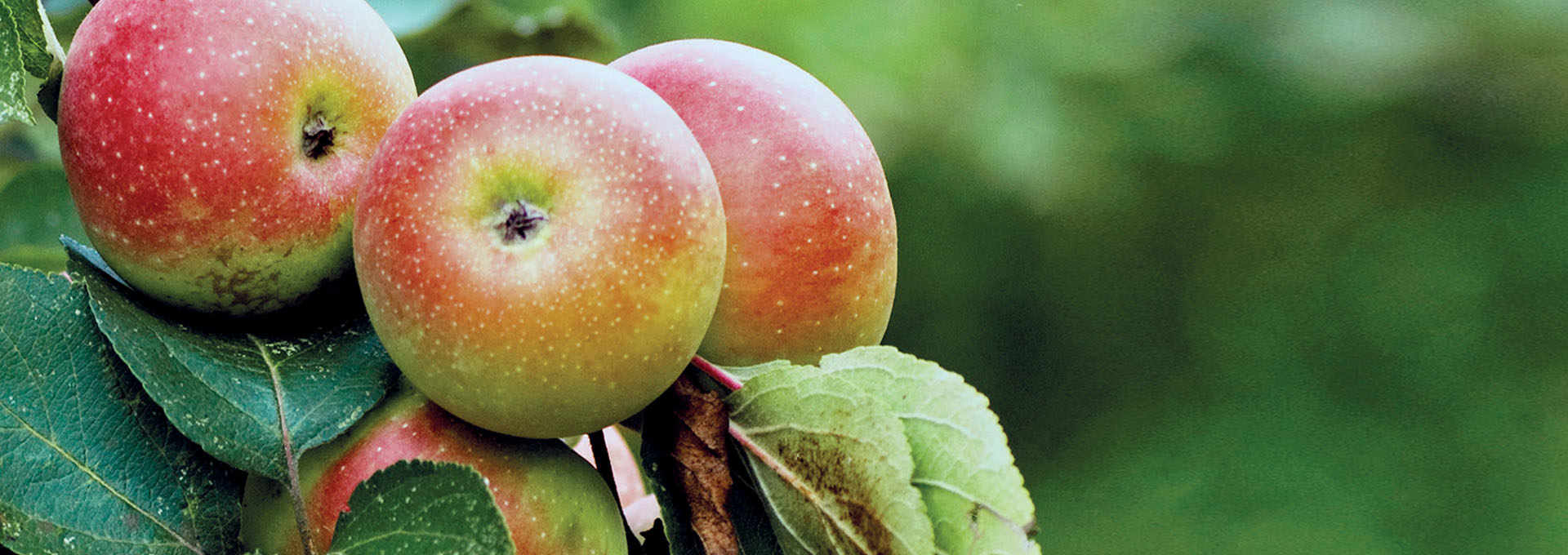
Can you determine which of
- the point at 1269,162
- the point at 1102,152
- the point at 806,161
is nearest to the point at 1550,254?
the point at 1269,162

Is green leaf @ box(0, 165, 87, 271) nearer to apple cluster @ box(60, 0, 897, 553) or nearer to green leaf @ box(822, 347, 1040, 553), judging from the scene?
apple cluster @ box(60, 0, 897, 553)

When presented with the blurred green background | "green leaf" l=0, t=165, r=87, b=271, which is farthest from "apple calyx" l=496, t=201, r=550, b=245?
the blurred green background

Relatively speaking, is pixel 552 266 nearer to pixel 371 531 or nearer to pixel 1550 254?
pixel 371 531

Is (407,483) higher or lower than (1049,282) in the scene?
lower

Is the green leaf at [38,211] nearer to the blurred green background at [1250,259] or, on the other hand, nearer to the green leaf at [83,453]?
the green leaf at [83,453]

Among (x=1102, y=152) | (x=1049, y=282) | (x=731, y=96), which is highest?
(x=1102, y=152)

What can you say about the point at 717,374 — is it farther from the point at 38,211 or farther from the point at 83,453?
the point at 38,211

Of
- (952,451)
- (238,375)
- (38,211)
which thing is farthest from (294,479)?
(38,211)
